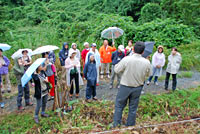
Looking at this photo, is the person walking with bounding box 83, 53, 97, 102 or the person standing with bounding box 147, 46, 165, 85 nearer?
the person walking with bounding box 83, 53, 97, 102

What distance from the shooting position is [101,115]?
5.24 meters

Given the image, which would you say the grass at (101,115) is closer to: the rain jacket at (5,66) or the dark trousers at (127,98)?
the dark trousers at (127,98)

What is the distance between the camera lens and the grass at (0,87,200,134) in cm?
458

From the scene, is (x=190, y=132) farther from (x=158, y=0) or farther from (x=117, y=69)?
A: (x=158, y=0)

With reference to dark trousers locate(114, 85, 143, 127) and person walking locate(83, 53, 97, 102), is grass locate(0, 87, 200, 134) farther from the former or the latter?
person walking locate(83, 53, 97, 102)

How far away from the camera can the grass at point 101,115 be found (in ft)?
15.0

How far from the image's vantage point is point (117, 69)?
3947 millimetres

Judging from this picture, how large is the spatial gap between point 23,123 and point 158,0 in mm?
17339

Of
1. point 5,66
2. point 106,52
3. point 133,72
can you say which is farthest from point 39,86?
point 106,52

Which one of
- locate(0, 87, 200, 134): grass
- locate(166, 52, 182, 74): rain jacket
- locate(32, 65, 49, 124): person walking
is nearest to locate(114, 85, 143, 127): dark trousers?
locate(0, 87, 200, 134): grass

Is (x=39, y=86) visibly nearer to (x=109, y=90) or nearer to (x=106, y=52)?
(x=109, y=90)

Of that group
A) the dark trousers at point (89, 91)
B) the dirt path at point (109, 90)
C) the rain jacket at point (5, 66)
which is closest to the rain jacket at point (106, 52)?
the dirt path at point (109, 90)

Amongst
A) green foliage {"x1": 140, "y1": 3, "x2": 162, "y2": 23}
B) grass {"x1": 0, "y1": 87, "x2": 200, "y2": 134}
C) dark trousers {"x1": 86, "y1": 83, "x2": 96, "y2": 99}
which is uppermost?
green foliage {"x1": 140, "y1": 3, "x2": 162, "y2": 23}

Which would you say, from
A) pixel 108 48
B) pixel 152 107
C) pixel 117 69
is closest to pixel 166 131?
pixel 117 69
